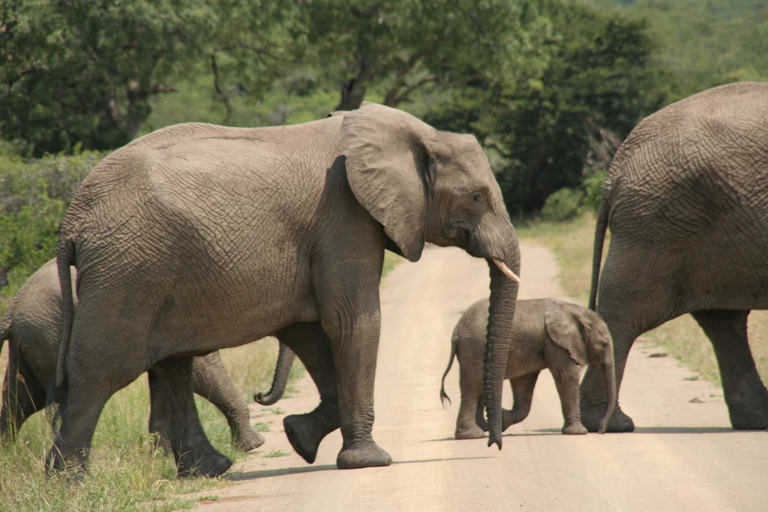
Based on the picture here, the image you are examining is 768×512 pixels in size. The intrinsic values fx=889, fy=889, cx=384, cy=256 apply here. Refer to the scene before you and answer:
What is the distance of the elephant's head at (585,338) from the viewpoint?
7027 millimetres

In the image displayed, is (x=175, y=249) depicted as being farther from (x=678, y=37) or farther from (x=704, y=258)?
(x=678, y=37)

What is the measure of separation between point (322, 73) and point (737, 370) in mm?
23405

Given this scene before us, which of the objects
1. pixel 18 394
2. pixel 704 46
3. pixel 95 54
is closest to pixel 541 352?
pixel 18 394

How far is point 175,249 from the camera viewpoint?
5.22 meters

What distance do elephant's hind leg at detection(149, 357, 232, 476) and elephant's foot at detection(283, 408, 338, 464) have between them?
0.47 m

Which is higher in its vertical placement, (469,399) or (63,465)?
(63,465)

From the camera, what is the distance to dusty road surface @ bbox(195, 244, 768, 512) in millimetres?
4801

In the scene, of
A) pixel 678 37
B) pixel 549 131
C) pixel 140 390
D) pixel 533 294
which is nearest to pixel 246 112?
pixel 549 131

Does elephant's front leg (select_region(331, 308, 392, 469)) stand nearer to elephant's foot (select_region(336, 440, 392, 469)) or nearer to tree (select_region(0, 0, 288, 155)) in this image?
elephant's foot (select_region(336, 440, 392, 469))

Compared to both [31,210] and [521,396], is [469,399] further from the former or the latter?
[31,210]

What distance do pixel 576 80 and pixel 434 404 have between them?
85.7 ft

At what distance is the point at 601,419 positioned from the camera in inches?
283

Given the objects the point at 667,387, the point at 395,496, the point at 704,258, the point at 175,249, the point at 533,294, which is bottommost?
the point at 533,294

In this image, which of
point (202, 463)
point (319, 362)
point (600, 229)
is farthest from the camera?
point (600, 229)
